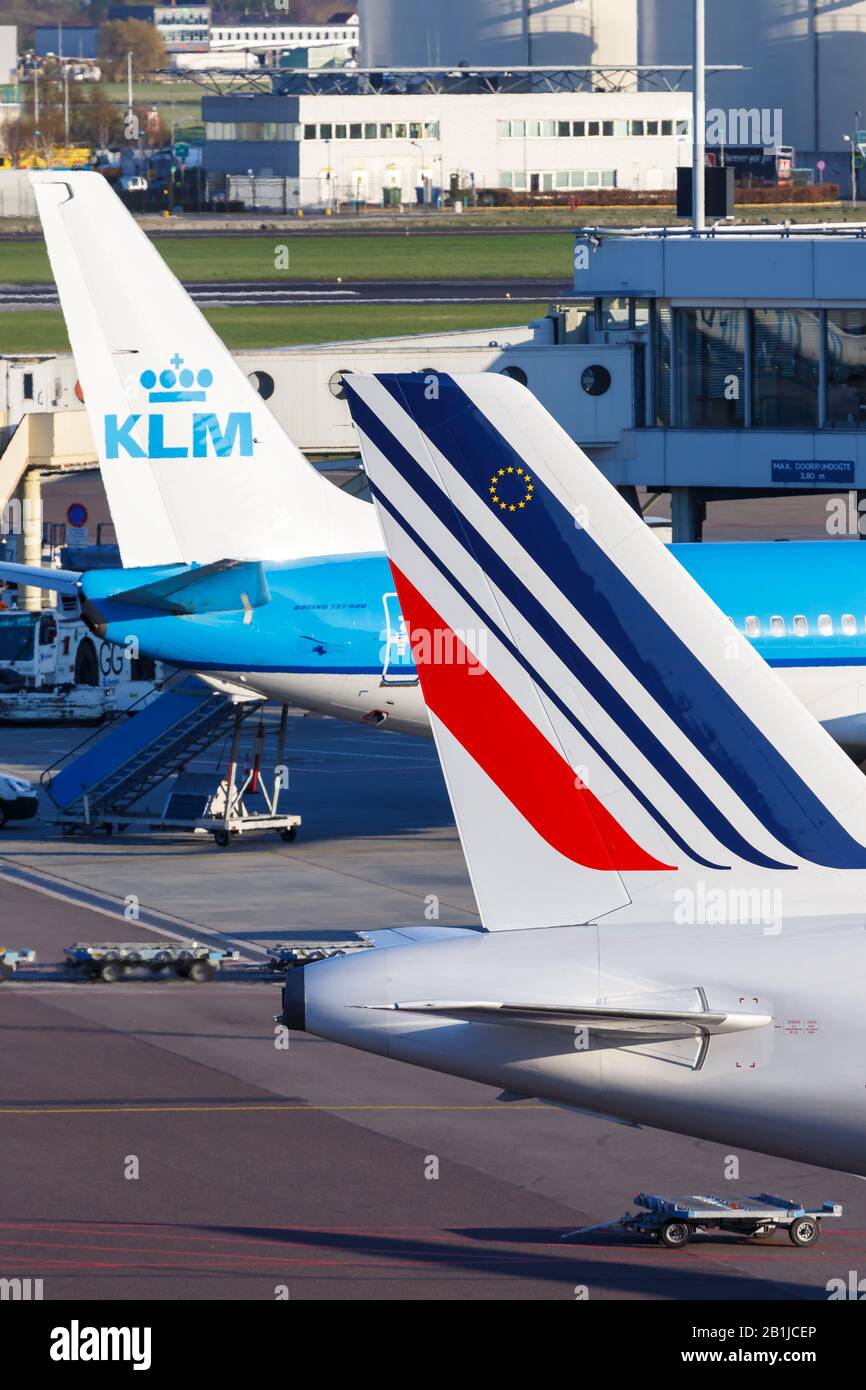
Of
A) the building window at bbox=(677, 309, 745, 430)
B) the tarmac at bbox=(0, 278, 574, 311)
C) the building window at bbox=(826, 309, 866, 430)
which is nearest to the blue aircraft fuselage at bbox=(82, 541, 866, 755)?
the building window at bbox=(826, 309, 866, 430)

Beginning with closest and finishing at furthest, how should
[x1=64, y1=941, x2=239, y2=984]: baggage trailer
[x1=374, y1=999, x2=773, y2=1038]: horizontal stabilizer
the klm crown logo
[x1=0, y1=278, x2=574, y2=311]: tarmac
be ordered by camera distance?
[x1=374, y1=999, x2=773, y2=1038]: horizontal stabilizer
[x1=64, y1=941, x2=239, y2=984]: baggage trailer
the klm crown logo
[x1=0, y1=278, x2=574, y2=311]: tarmac

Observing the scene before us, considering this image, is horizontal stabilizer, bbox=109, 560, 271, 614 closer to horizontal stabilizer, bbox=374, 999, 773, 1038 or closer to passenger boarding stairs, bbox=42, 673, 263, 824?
passenger boarding stairs, bbox=42, 673, 263, 824

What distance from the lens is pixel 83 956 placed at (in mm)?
35812

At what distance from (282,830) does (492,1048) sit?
1235 inches

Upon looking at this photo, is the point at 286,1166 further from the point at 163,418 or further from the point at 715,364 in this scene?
the point at 715,364

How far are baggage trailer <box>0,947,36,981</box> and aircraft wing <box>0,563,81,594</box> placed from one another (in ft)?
45.2

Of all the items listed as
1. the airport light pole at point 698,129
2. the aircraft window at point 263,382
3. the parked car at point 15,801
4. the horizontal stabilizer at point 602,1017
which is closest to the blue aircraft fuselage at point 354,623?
the parked car at point 15,801

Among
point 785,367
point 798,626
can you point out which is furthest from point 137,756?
point 785,367

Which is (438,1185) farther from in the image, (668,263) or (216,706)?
(668,263)

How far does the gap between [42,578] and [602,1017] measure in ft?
117

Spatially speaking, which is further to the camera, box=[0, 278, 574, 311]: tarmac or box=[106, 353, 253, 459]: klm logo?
box=[0, 278, 574, 311]: tarmac

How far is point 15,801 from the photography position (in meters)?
48.8

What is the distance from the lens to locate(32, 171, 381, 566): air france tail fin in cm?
4425
